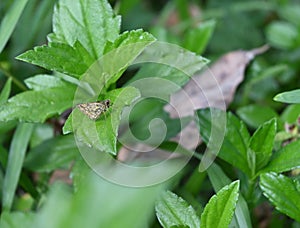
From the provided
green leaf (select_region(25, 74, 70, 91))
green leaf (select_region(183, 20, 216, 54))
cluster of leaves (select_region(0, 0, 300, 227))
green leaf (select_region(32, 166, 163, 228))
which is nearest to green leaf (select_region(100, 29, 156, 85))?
cluster of leaves (select_region(0, 0, 300, 227))

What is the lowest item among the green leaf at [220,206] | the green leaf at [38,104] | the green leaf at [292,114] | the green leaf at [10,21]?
the green leaf at [292,114]

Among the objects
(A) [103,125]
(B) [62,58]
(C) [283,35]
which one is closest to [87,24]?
(B) [62,58]

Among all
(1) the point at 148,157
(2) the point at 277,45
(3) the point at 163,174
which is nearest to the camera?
(3) the point at 163,174

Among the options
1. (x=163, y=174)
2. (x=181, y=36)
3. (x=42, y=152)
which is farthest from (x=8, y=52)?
(x=163, y=174)

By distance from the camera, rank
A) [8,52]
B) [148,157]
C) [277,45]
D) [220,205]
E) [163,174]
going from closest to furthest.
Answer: [220,205], [163,174], [148,157], [8,52], [277,45]

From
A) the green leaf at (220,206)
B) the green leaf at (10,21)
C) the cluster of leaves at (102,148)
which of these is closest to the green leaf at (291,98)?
the cluster of leaves at (102,148)

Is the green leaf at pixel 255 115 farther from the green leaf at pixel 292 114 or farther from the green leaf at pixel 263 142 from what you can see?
the green leaf at pixel 263 142

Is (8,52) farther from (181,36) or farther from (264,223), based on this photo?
(264,223)
